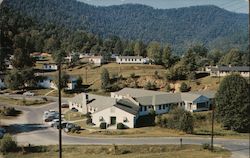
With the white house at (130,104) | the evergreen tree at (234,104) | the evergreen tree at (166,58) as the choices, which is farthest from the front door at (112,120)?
the evergreen tree at (166,58)

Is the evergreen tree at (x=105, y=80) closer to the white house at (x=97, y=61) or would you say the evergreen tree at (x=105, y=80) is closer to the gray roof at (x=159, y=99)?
the gray roof at (x=159, y=99)

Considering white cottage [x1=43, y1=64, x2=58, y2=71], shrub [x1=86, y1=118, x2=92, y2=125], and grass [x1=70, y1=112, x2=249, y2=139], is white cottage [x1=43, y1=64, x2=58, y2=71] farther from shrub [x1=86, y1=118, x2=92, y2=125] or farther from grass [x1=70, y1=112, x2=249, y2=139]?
grass [x1=70, y1=112, x2=249, y2=139]

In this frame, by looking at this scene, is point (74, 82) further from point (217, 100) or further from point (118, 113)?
point (217, 100)

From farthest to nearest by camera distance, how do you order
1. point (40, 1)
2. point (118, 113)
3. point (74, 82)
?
point (40, 1) → point (74, 82) → point (118, 113)

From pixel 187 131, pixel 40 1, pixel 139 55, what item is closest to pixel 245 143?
pixel 187 131

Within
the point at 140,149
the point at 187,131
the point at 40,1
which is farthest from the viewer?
the point at 40,1

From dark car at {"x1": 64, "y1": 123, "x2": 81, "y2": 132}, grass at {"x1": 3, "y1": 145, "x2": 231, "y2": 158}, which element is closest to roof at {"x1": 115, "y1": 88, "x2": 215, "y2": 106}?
dark car at {"x1": 64, "y1": 123, "x2": 81, "y2": 132}
